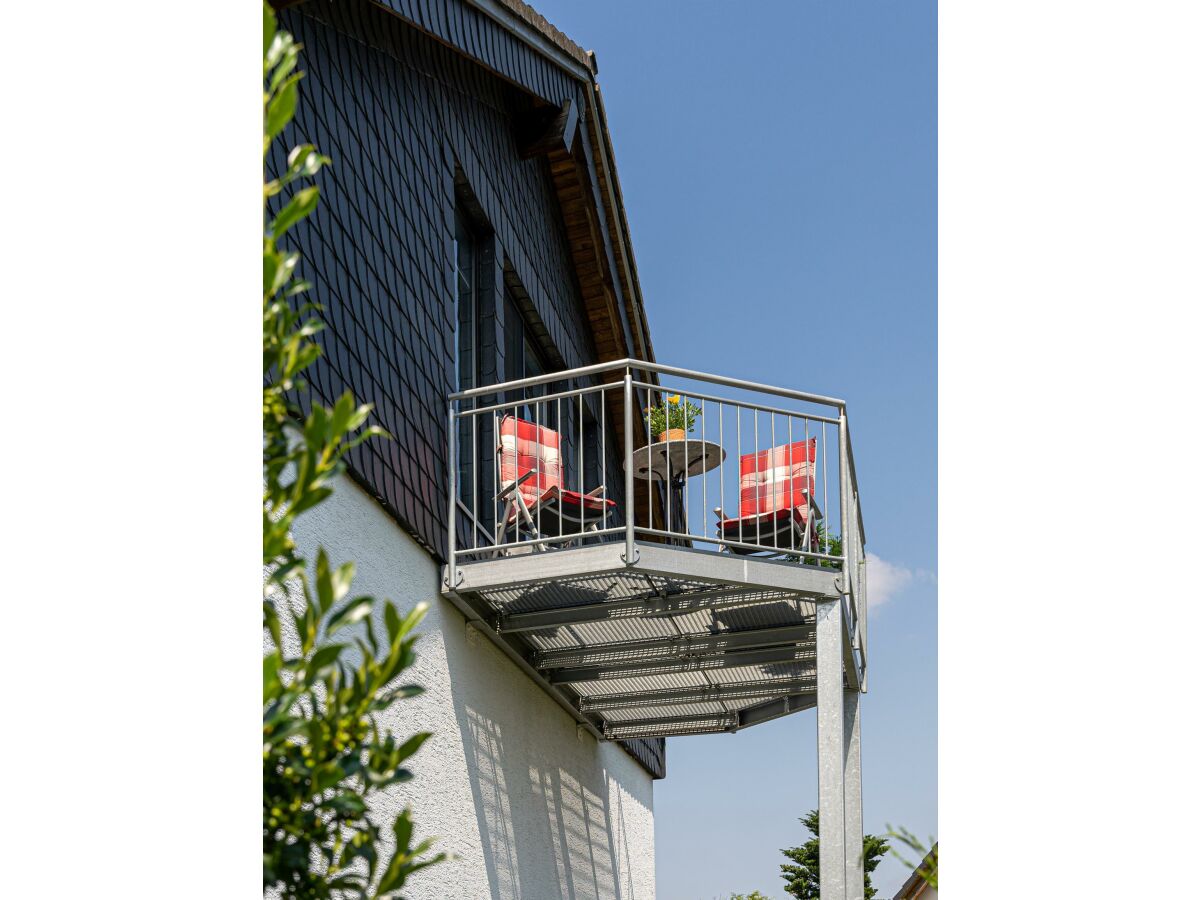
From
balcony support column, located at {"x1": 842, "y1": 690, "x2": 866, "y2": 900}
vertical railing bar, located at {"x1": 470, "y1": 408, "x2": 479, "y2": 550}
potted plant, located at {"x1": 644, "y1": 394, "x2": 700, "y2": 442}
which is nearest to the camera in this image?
balcony support column, located at {"x1": 842, "y1": 690, "x2": 866, "y2": 900}

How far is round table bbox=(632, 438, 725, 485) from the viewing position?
7047 mm

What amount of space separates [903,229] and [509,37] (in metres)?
4.29

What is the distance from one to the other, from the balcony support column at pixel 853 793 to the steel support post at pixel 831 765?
0.04m

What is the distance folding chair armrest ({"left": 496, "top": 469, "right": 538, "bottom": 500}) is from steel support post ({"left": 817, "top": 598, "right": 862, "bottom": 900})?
4.91 feet

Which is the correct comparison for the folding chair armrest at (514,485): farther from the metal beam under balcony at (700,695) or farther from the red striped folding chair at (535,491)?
the metal beam under balcony at (700,695)

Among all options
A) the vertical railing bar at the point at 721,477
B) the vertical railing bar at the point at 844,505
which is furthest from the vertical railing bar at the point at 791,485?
the vertical railing bar at the point at 721,477

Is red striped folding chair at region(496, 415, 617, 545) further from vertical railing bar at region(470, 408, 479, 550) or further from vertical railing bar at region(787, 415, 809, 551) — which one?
vertical railing bar at region(787, 415, 809, 551)

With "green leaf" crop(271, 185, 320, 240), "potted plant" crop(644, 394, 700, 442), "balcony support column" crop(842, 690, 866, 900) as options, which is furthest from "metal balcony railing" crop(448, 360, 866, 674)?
"green leaf" crop(271, 185, 320, 240)

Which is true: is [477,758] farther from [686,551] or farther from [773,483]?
[773,483]
